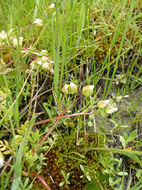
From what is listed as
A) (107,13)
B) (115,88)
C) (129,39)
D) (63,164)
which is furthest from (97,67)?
(63,164)

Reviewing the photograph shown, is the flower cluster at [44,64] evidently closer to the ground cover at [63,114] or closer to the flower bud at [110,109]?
the ground cover at [63,114]

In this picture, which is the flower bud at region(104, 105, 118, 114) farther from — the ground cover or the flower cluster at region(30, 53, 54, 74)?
the flower cluster at region(30, 53, 54, 74)

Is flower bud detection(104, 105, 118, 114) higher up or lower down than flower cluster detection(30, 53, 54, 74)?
lower down

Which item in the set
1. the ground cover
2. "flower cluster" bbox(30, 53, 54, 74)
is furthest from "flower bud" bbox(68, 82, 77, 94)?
"flower cluster" bbox(30, 53, 54, 74)

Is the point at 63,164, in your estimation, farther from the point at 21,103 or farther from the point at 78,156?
the point at 21,103

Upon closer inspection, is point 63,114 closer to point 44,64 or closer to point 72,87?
point 72,87

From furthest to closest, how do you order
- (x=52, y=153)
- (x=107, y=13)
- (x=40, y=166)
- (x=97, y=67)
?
(x=107, y=13) < (x=97, y=67) < (x=52, y=153) < (x=40, y=166)

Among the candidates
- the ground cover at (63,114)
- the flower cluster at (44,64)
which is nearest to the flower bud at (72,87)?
the ground cover at (63,114)

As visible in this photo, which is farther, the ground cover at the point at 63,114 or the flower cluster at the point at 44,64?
the flower cluster at the point at 44,64
